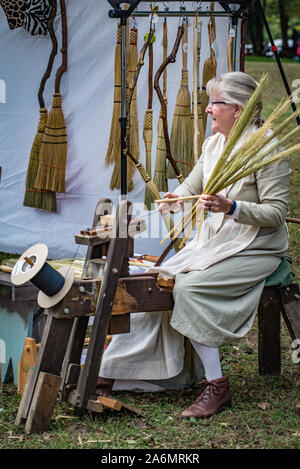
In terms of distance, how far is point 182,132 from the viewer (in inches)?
195

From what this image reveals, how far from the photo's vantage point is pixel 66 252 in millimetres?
5629

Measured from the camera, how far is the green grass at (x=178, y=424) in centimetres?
311

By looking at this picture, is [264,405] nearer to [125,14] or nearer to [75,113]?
[125,14]

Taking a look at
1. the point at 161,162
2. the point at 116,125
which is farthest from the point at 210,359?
the point at 116,125

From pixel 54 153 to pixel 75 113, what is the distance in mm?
340

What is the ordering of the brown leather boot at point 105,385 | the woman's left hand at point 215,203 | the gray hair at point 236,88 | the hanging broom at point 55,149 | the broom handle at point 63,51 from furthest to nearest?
the hanging broom at point 55,149 → the broom handle at point 63,51 → the brown leather boot at point 105,385 → the gray hair at point 236,88 → the woman's left hand at point 215,203

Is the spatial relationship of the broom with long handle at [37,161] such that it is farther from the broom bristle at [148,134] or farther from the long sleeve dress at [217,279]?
the long sleeve dress at [217,279]

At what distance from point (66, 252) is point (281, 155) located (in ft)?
8.90

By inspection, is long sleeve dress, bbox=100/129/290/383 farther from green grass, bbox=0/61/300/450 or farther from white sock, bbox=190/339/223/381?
green grass, bbox=0/61/300/450

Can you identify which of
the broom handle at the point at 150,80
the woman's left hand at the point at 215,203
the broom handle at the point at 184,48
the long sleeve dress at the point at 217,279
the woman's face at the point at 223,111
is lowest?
the long sleeve dress at the point at 217,279

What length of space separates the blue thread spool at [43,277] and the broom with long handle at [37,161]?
7.66ft

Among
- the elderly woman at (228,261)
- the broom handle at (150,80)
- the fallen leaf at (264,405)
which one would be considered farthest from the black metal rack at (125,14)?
the fallen leaf at (264,405)

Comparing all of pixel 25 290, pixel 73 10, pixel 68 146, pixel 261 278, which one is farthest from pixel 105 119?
pixel 261 278

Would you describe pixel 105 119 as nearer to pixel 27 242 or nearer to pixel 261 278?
pixel 27 242
